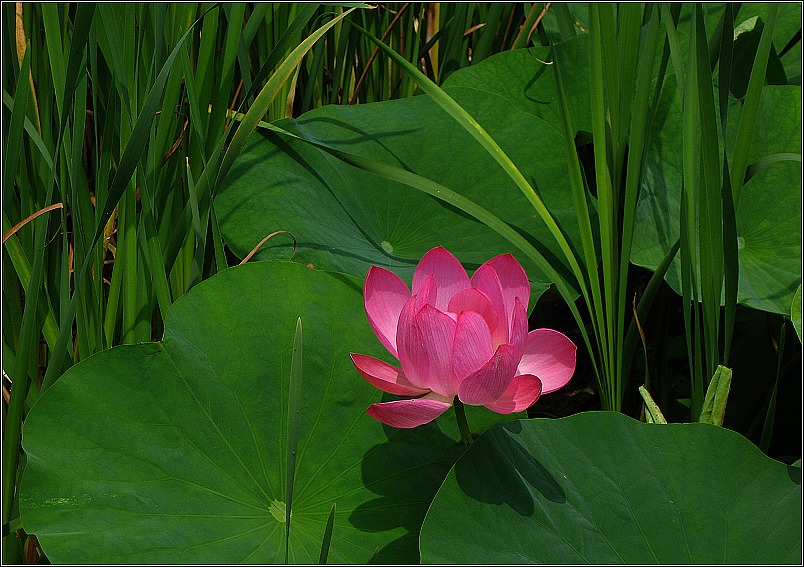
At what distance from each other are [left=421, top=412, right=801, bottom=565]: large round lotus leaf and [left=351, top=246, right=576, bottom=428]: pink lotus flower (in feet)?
0.21

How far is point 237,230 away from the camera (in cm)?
90

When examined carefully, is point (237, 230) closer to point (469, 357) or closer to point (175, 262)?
point (175, 262)

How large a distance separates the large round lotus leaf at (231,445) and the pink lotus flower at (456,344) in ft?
0.34

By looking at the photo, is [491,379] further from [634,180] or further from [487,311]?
[634,180]

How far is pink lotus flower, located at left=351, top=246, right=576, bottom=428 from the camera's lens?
560 millimetres

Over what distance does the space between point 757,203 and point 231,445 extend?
2.36 feet

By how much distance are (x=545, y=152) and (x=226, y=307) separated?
1.63 feet

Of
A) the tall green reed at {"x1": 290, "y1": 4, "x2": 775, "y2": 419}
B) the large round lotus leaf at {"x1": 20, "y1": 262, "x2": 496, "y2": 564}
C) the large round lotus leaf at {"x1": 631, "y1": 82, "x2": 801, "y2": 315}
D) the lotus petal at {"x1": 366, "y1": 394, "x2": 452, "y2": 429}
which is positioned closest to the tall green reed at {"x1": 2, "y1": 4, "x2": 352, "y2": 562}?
the large round lotus leaf at {"x1": 20, "y1": 262, "x2": 496, "y2": 564}

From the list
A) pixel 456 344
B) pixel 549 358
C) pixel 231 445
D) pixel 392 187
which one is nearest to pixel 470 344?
pixel 456 344

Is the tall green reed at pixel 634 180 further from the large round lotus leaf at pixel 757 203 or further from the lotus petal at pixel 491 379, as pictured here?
the lotus petal at pixel 491 379

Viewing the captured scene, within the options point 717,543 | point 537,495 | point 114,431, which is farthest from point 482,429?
point 114,431

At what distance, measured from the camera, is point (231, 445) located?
671 millimetres

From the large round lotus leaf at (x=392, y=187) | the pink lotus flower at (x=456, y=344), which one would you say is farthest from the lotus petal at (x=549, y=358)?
the large round lotus leaf at (x=392, y=187)

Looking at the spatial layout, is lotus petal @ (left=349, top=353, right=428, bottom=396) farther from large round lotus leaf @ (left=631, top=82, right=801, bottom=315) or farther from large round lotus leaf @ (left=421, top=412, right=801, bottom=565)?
large round lotus leaf @ (left=631, top=82, right=801, bottom=315)
